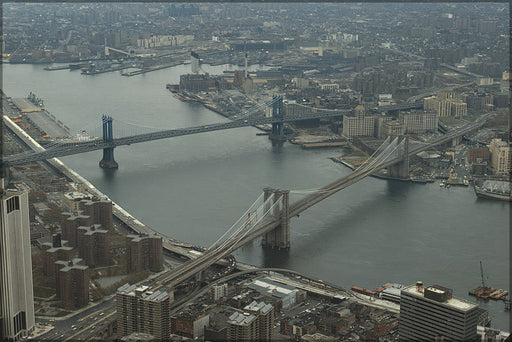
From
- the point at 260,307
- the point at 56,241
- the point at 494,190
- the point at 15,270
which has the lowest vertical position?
the point at 494,190

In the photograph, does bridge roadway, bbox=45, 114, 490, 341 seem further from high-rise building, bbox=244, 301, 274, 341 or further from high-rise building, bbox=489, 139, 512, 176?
high-rise building, bbox=489, 139, 512, 176

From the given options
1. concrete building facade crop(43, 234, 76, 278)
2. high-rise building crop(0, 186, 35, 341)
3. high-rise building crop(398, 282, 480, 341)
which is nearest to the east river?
high-rise building crop(398, 282, 480, 341)

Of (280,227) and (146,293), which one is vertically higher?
(146,293)

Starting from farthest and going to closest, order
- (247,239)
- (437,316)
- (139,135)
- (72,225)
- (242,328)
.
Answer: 1. (139,135)
2. (72,225)
3. (247,239)
4. (242,328)
5. (437,316)

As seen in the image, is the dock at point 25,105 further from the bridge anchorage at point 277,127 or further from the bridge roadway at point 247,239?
the bridge roadway at point 247,239

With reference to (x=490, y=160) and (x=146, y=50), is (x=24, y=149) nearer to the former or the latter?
(x=490, y=160)

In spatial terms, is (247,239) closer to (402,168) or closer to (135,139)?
(402,168)

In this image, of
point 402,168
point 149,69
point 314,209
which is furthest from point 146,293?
point 149,69

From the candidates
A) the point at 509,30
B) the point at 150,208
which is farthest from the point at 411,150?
the point at 509,30
